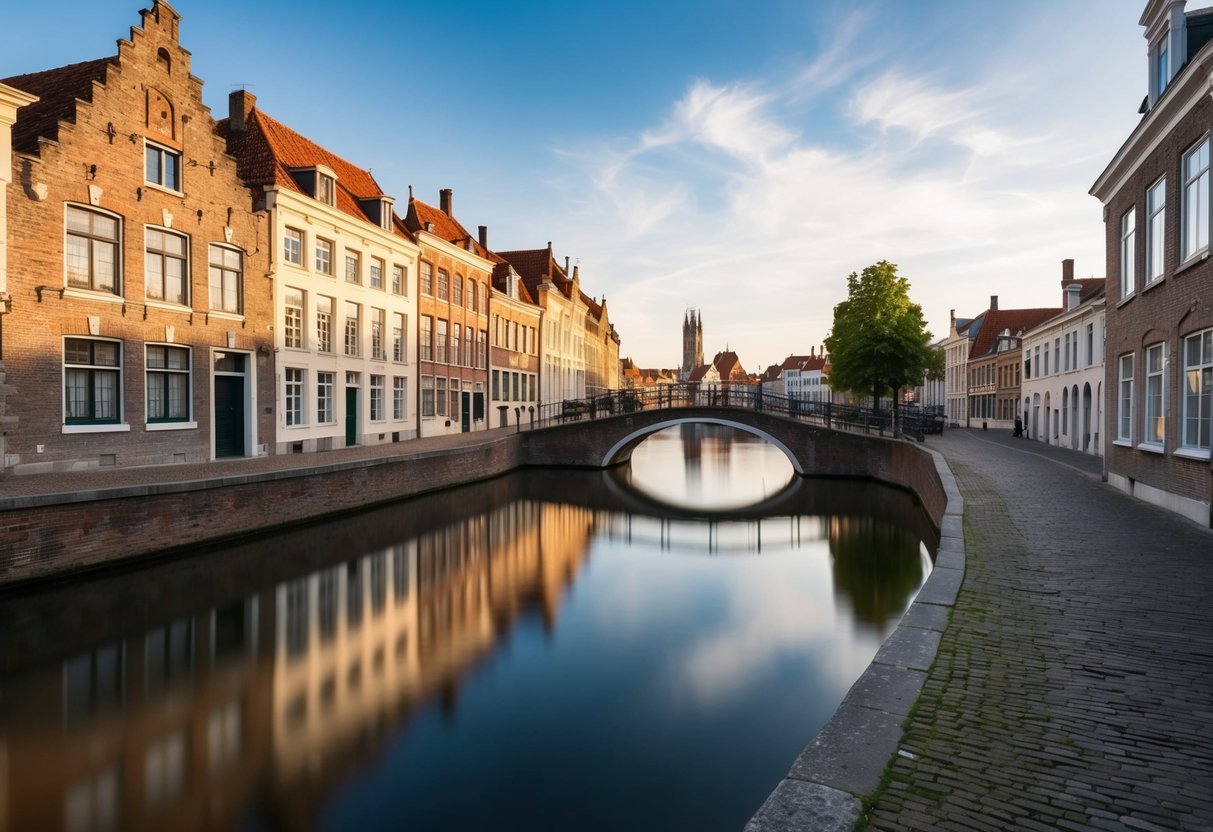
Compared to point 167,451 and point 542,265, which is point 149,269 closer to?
point 167,451

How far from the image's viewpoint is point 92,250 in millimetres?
14461

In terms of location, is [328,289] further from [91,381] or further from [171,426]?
[91,381]

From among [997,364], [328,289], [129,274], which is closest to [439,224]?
[328,289]

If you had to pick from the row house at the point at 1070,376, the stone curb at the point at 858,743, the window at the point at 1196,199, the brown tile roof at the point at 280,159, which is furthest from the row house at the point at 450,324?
the stone curb at the point at 858,743

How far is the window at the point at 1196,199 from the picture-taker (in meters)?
10.2

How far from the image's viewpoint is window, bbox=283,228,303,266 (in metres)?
20.6

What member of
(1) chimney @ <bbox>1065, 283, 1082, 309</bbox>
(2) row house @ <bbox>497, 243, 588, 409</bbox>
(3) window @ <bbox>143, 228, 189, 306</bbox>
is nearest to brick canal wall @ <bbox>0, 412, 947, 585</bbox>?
(3) window @ <bbox>143, 228, 189, 306</bbox>

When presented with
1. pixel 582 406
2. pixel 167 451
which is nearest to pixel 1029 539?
pixel 167 451

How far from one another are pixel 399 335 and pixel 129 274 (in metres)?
12.3

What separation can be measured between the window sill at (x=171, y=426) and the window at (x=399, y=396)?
32.9ft

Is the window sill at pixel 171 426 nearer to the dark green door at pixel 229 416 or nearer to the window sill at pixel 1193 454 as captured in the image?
the dark green door at pixel 229 416

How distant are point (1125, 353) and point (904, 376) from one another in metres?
15.8

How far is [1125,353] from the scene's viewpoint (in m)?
14.1

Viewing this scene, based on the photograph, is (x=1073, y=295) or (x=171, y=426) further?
(x=1073, y=295)
